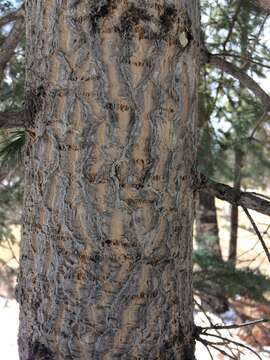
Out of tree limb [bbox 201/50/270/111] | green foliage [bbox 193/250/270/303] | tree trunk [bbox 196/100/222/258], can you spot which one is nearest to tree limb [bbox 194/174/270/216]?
tree limb [bbox 201/50/270/111]

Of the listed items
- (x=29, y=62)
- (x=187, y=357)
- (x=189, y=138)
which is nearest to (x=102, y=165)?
(x=189, y=138)

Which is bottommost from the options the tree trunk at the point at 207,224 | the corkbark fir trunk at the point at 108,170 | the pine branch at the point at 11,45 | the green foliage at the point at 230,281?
the corkbark fir trunk at the point at 108,170

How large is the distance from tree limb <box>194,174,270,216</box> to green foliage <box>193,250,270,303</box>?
112 inches

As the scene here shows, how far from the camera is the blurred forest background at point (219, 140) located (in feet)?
6.19

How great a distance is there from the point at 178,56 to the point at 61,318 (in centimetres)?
68

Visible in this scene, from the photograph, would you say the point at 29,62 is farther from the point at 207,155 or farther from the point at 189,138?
the point at 207,155

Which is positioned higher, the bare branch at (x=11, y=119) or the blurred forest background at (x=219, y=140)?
the blurred forest background at (x=219, y=140)

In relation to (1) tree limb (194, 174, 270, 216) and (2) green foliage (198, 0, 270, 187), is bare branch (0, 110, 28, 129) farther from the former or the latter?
(2) green foliage (198, 0, 270, 187)

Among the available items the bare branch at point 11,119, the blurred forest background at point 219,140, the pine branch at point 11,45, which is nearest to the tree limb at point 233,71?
the blurred forest background at point 219,140

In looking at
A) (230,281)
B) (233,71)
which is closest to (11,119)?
(233,71)

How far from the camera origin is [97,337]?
3.69ft

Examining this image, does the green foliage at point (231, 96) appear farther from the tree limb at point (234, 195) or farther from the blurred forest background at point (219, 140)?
Answer: the tree limb at point (234, 195)

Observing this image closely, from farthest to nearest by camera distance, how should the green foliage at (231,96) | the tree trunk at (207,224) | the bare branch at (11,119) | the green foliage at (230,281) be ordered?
the tree trunk at (207,224) → the green foliage at (230,281) → the green foliage at (231,96) → the bare branch at (11,119)

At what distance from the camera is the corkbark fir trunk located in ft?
3.52
